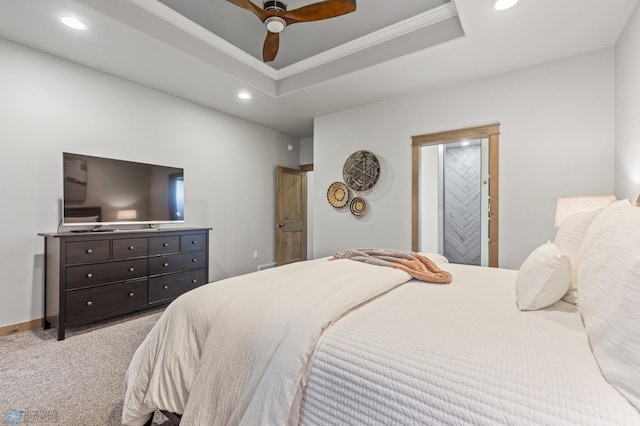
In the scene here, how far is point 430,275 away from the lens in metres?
1.67

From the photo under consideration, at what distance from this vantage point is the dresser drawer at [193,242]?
338 cm

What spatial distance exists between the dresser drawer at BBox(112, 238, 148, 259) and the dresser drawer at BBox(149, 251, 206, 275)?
15cm

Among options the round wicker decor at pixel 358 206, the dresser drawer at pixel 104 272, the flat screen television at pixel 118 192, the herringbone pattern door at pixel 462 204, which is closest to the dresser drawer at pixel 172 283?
the dresser drawer at pixel 104 272

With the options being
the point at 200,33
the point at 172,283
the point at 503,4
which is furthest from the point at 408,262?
the point at 200,33

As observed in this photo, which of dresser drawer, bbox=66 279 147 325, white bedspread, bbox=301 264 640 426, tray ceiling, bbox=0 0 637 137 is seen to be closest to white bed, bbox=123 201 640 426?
white bedspread, bbox=301 264 640 426

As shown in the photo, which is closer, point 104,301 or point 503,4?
point 503,4

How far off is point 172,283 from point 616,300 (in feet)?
11.6

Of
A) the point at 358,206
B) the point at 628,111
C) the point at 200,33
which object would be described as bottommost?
the point at 358,206

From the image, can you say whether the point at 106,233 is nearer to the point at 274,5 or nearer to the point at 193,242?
the point at 193,242

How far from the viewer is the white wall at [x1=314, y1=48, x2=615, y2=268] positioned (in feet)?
8.88

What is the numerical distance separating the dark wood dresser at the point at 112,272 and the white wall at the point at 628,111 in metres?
4.09

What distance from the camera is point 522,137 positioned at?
302 cm

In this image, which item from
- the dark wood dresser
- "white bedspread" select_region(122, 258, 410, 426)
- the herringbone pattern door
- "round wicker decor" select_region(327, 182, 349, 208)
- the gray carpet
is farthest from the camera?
the herringbone pattern door

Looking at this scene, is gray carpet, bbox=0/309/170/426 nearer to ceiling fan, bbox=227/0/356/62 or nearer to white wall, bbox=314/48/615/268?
ceiling fan, bbox=227/0/356/62
